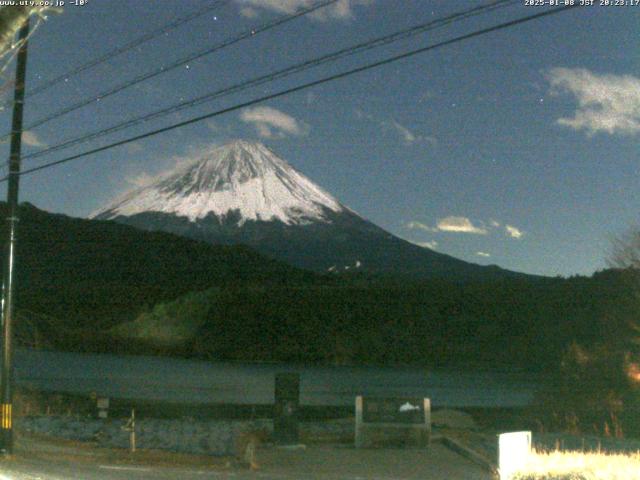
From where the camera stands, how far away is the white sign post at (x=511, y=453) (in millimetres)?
11500

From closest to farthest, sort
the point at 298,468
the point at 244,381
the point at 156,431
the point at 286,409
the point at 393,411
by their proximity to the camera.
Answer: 1. the point at 298,468
2. the point at 286,409
3. the point at 393,411
4. the point at 156,431
5. the point at 244,381

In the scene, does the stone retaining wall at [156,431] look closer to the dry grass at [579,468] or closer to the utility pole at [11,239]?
the utility pole at [11,239]

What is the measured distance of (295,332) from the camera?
59.5 metres

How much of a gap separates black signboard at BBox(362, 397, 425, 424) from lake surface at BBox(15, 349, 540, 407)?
1633cm

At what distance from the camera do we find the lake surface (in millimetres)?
34938

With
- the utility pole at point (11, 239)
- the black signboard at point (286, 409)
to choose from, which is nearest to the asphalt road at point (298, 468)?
the black signboard at point (286, 409)

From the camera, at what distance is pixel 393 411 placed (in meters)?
16.0

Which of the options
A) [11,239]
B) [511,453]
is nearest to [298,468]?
[511,453]

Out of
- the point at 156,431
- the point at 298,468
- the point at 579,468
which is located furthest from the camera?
the point at 156,431

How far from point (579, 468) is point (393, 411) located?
4711 millimetres

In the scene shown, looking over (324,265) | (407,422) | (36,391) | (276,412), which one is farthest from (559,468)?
(324,265)

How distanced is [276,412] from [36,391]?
20991mm

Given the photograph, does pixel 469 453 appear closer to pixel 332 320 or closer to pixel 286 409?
pixel 286 409

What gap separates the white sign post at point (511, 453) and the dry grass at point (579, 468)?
0.11 meters
